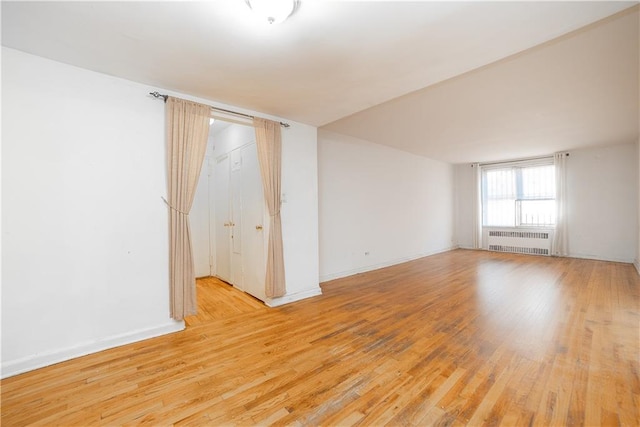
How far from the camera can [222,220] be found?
16.8 ft

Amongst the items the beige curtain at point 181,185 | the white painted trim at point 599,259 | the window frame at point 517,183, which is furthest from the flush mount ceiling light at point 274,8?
the white painted trim at point 599,259

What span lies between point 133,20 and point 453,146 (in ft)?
20.2

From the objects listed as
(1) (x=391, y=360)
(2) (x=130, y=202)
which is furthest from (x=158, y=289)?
(1) (x=391, y=360)


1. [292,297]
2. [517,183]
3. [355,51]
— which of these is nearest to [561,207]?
[517,183]

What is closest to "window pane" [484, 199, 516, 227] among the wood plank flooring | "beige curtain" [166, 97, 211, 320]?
the wood plank flooring

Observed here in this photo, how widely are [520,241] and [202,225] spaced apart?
8243mm

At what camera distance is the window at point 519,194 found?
721cm

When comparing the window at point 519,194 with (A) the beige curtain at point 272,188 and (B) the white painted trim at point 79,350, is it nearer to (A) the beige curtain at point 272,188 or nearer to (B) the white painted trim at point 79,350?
(A) the beige curtain at point 272,188

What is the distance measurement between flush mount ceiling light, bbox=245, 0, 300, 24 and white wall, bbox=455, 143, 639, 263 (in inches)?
320

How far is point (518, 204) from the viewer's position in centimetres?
766

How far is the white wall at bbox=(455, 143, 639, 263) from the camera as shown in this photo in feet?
19.9

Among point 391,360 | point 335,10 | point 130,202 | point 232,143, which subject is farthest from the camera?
point 232,143

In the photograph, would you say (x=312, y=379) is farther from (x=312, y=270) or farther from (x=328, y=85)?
(x=328, y=85)

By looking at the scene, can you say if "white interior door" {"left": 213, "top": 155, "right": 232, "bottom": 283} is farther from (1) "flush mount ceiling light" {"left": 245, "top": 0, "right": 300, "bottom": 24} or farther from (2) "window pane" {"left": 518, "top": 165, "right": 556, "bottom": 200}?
(2) "window pane" {"left": 518, "top": 165, "right": 556, "bottom": 200}
